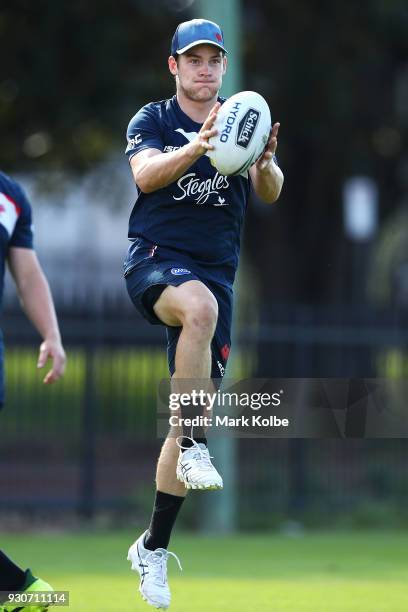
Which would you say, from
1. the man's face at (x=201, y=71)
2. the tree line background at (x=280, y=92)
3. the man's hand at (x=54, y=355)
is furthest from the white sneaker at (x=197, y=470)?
the tree line background at (x=280, y=92)

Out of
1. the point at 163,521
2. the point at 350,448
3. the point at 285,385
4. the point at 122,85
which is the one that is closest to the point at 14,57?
the point at 122,85

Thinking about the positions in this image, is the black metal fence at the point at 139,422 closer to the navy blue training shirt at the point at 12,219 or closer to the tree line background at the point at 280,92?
the tree line background at the point at 280,92

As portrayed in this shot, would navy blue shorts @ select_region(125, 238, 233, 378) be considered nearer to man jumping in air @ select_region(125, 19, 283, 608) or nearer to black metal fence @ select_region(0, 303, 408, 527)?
man jumping in air @ select_region(125, 19, 283, 608)

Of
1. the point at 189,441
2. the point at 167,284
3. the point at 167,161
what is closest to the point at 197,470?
the point at 189,441

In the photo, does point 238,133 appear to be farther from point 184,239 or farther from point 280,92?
point 280,92

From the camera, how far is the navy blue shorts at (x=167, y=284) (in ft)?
22.2

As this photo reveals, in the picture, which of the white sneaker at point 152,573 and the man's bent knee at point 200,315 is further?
the white sneaker at point 152,573

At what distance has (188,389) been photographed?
672cm

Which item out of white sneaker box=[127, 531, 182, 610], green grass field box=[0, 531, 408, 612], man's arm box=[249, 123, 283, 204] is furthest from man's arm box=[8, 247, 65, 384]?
green grass field box=[0, 531, 408, 612]

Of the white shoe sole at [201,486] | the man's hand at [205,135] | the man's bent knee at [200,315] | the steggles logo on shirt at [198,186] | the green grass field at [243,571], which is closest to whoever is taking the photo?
the man's hand at [205,135]

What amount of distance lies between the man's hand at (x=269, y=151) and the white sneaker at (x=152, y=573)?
2.08 m

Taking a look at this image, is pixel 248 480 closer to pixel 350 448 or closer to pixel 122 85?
pixel 350 448

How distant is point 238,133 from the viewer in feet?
20.8

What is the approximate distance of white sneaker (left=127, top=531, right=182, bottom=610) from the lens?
272 inches
